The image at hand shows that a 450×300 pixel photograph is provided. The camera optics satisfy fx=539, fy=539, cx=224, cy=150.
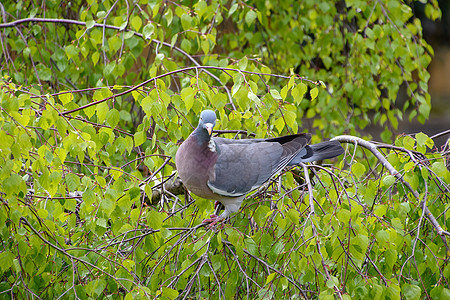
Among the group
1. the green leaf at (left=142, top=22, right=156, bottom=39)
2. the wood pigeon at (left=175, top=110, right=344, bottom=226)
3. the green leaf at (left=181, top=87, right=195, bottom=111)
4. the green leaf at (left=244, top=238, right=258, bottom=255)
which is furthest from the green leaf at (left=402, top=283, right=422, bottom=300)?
the green leaf at (left=142, top=22, right=156, bottom=39)

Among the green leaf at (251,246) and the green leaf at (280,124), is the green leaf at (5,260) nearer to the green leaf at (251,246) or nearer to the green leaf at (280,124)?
the green leaf at (251,246)

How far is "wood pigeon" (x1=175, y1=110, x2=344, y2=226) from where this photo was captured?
200 cm

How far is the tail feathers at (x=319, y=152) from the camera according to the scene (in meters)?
2.24

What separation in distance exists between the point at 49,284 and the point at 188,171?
2.11ft

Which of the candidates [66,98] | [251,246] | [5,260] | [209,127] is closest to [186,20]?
[66,98]

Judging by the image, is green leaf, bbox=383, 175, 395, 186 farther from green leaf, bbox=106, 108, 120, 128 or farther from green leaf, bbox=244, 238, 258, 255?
green leaf, bbox=106, 108, 120, 128

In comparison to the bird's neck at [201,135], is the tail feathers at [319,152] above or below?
below

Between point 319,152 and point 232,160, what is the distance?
0.40 m

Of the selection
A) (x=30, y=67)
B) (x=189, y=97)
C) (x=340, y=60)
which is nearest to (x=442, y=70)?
(x=340, y=60)

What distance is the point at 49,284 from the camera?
6.37 ft

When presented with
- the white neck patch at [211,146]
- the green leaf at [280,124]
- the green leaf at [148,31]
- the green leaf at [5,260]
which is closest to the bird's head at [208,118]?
the white neck patch at [211,146]

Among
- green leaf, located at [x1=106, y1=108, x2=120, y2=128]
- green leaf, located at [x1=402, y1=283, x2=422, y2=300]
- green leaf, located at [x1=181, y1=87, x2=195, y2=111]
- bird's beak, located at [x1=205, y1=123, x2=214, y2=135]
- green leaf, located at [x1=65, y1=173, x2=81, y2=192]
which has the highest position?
green leaf, located at [x1=181, y1=87, x2=195, y2=111]

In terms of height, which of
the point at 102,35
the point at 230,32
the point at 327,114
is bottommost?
the point at 327,114

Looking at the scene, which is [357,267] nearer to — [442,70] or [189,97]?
[189,97]
